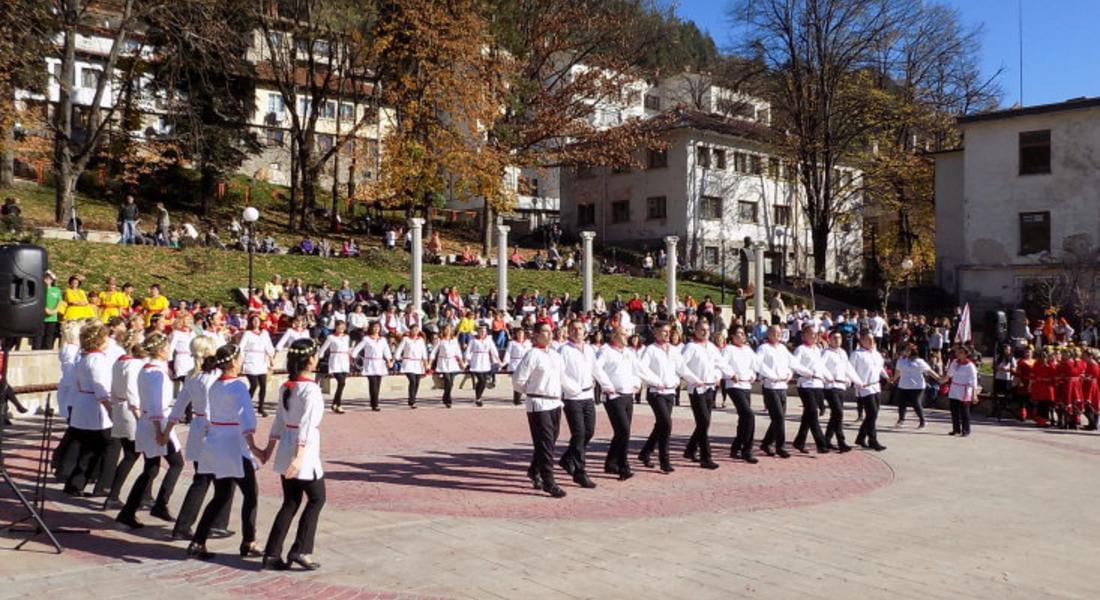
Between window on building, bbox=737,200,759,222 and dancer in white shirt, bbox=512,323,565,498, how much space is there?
4370 cm

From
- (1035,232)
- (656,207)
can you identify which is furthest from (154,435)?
(656,207)

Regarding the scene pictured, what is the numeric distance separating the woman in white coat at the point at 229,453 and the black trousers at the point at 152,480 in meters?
1.26

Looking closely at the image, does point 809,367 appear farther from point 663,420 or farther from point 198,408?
point 198,408

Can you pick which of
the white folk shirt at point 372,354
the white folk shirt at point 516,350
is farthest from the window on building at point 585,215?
the white folk shirt at point 372,354

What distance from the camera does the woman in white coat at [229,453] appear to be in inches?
322

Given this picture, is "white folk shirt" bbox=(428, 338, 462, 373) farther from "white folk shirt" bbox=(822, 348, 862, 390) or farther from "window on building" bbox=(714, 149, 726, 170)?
"window on building" bbox=(714, 149, 726, 170)

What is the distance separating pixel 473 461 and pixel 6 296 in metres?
6.51

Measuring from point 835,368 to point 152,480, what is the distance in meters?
10.3

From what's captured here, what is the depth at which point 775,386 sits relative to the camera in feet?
47.7

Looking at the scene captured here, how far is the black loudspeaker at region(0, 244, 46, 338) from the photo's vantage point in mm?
9188

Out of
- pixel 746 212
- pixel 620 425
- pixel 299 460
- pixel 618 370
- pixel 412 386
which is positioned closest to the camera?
pixel 299 460

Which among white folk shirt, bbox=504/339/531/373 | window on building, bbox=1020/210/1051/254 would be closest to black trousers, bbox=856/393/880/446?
white folk shirt, bbox=504/339/531/373

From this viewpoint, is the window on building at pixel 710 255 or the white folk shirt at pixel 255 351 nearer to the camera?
the white folk shirt at pixel 255 351

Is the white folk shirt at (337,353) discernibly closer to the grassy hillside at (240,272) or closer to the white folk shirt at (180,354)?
the white folk shirt at (180,354)
